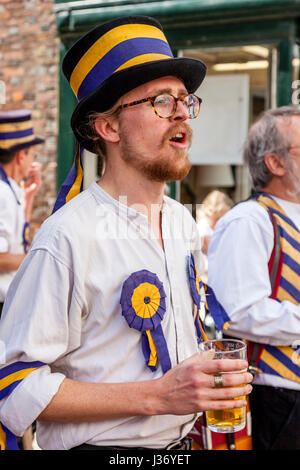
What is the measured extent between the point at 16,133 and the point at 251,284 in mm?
2928

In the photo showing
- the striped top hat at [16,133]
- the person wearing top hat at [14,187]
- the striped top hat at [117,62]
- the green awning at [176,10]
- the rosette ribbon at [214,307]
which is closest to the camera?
the striped top hat at [117,62]

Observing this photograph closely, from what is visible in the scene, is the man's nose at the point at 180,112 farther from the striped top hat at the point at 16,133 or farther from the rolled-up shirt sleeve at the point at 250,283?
the striped top hat at the point at 16,133

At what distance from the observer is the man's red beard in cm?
186

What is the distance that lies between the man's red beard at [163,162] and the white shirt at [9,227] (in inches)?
94.3

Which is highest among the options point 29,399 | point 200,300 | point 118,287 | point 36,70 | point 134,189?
point 36,70

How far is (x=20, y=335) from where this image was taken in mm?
1639

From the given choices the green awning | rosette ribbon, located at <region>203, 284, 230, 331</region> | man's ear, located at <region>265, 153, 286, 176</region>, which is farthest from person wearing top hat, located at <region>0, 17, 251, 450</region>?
the green awning

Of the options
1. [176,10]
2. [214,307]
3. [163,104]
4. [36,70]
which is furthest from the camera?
[36,70]

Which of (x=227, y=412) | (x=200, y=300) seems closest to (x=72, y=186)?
(x=200, y=300)

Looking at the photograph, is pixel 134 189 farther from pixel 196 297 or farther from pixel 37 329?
pixel 37 329

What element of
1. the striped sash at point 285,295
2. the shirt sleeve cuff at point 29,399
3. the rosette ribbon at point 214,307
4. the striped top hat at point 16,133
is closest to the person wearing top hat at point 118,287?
the shirt sleeve cuff at point 29,399

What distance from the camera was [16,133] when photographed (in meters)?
4.90

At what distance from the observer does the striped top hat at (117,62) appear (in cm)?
182
